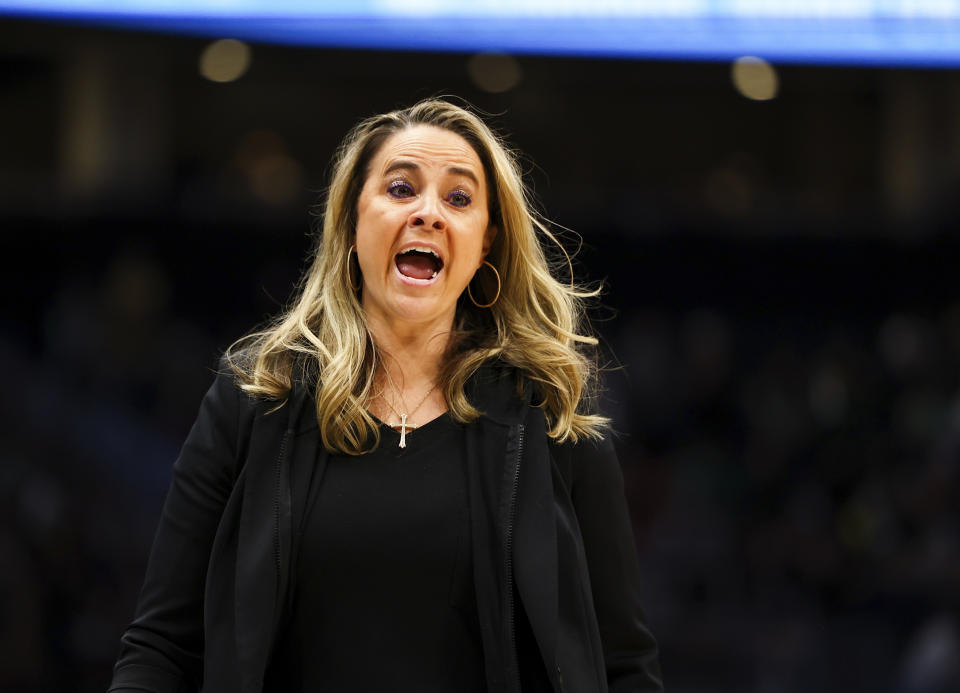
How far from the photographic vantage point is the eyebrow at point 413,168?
6.32 ft

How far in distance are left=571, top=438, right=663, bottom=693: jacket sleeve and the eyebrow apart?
1.46ft

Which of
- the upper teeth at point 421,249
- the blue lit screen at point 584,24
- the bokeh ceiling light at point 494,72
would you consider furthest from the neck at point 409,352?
the bokeh ceiling light at point 494,72

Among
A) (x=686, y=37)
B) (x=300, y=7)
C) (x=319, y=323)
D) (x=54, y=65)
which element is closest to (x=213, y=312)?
(x=300, y=7)

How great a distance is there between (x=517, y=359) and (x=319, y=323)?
0.31 metres

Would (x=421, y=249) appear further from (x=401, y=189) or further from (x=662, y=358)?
(x=662, y=358)

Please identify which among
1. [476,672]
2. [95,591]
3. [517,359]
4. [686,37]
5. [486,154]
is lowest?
[95,591]

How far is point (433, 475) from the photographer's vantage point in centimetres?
180

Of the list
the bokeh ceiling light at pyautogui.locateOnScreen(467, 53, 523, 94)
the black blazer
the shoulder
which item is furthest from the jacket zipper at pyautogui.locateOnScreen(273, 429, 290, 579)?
the bokeh ceiling light at pyautogui.locateOnScreen(467, 53, 523, 94)

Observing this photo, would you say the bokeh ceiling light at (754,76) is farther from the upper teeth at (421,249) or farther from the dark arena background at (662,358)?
the upper teeth at (421,249)

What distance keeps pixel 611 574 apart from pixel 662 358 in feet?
19.9

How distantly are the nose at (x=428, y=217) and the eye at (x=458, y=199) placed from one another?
0.04 meters

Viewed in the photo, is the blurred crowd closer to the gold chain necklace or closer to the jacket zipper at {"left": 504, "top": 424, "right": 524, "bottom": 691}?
the gold chain necklace

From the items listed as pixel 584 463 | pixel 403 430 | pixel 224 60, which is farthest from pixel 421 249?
pixel 224 60

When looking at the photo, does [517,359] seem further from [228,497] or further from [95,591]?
[95,591]
